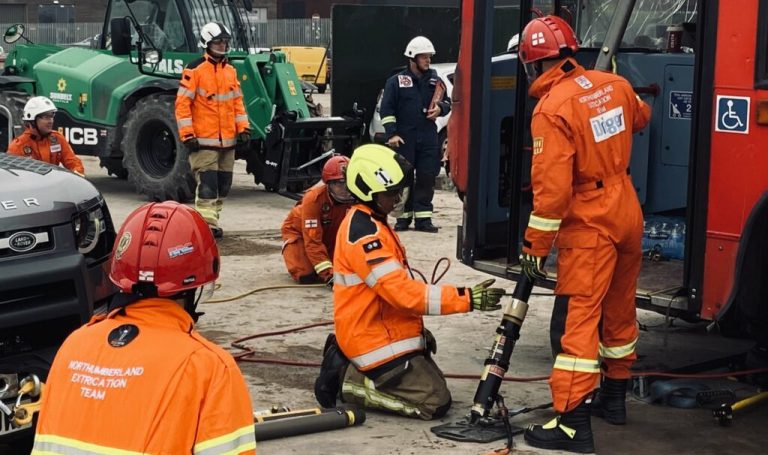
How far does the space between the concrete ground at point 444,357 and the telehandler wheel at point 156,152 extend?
6.07 ft

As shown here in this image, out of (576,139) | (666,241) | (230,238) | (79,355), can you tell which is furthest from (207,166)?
(79,355)

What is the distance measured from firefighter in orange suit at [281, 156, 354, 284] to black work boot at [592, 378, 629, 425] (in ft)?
11.1

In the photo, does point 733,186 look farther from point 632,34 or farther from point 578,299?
point 632,34

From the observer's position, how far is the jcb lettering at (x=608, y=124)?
5.86 m

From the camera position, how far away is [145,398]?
109 inches

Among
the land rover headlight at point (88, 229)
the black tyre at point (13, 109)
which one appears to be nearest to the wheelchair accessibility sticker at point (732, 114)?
the land rover headlight at point (88, 229)

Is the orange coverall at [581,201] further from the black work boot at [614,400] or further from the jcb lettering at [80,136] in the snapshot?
the jcb lettering at [80,136]

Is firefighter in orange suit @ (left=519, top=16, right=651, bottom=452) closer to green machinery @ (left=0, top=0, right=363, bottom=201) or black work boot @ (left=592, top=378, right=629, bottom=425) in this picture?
black work boot @ (left=592, top=378, right=629, bottom=425)

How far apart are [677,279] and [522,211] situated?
99 cm

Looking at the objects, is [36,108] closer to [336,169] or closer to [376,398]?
[336,169]

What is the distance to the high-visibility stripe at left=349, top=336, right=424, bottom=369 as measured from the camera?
6.19 metres

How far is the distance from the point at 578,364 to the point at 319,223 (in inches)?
157

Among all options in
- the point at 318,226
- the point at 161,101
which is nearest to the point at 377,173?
the point at 318,226

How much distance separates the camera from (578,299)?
584 cm
